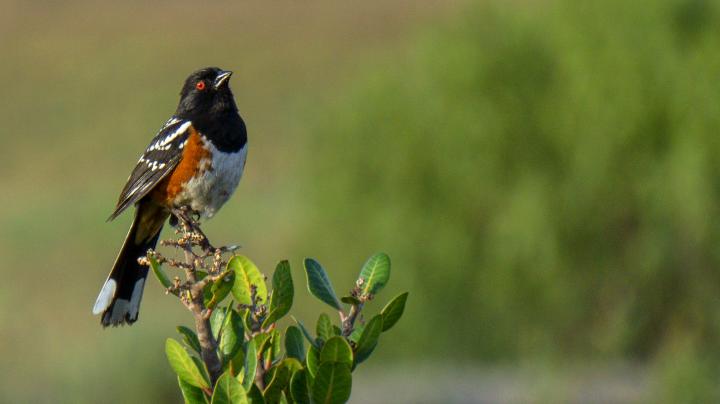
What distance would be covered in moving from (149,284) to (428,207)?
9.00 metres

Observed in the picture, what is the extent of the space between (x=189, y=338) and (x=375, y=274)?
370 millimetres

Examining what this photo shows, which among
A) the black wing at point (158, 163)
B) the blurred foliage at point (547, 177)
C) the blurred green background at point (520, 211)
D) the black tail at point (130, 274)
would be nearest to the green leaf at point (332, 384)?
the black tail at point (130, 274)

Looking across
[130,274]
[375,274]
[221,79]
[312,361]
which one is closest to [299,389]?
[312,361]

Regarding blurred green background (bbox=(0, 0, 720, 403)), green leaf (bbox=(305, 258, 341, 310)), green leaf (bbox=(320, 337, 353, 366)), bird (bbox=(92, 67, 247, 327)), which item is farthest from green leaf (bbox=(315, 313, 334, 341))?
blurred green background (bbox=(0, 0, 720, 403))

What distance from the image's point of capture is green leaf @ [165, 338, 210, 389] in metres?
2.15

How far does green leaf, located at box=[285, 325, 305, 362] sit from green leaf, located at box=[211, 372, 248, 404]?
265 millimetres

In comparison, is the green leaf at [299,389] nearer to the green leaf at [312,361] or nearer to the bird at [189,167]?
the green leaf at [312,361]

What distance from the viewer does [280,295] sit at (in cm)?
228

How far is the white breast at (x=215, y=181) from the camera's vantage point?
12.1ft

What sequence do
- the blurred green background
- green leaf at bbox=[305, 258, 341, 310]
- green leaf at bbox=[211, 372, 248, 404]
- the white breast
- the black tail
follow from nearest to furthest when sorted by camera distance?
1. green leaf at bbox=[211, 372, 248, 404]
2. green leaf at bbox=[305, 258, 341, 310]
3. the black tail
4. the white breast
5. the blurred green background

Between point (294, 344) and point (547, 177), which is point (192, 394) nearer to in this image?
point (294, 344)

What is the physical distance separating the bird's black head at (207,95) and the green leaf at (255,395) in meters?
1.81

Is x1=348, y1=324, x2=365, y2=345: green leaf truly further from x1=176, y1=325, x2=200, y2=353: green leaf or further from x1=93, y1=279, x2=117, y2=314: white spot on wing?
x1=93, y1=279, x2=117, y2=314: white spot on wing

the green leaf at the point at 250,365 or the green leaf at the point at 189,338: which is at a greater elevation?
the green leaf at the point at 189,338
